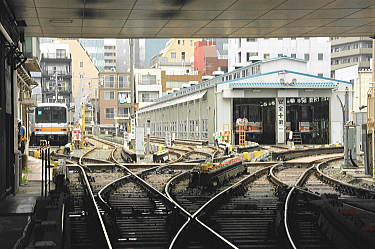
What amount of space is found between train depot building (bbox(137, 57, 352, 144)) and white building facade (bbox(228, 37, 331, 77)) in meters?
29.6

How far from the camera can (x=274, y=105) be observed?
46.1 meters

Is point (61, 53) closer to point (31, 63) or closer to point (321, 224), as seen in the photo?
point (31, 63)

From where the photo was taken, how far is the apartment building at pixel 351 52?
9688 cm

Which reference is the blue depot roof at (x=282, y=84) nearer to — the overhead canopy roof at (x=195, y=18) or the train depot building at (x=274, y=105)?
the train depot building at (x=274, y=105)

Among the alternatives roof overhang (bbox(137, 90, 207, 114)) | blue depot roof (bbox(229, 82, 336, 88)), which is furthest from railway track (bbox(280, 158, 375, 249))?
roof overhang (bbox(137, 90, 207, 114))

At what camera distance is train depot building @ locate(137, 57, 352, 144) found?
4391cm

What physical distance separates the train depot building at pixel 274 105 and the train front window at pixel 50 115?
11239 mm

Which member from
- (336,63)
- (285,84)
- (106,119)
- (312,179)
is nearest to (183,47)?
(106,119)

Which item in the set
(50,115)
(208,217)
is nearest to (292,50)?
(50,115)

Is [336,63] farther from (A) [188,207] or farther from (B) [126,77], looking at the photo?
(A) [188,207]

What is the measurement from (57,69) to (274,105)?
63866mm

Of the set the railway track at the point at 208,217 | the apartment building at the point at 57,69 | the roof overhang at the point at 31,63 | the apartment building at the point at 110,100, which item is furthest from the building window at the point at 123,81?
the railway track at the point at 208,217

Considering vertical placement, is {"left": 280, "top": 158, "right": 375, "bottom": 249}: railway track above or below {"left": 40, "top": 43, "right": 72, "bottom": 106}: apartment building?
below

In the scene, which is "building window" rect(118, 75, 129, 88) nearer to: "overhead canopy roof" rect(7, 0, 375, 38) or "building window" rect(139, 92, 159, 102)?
"building window" rect(139, 92, 159, 102)
